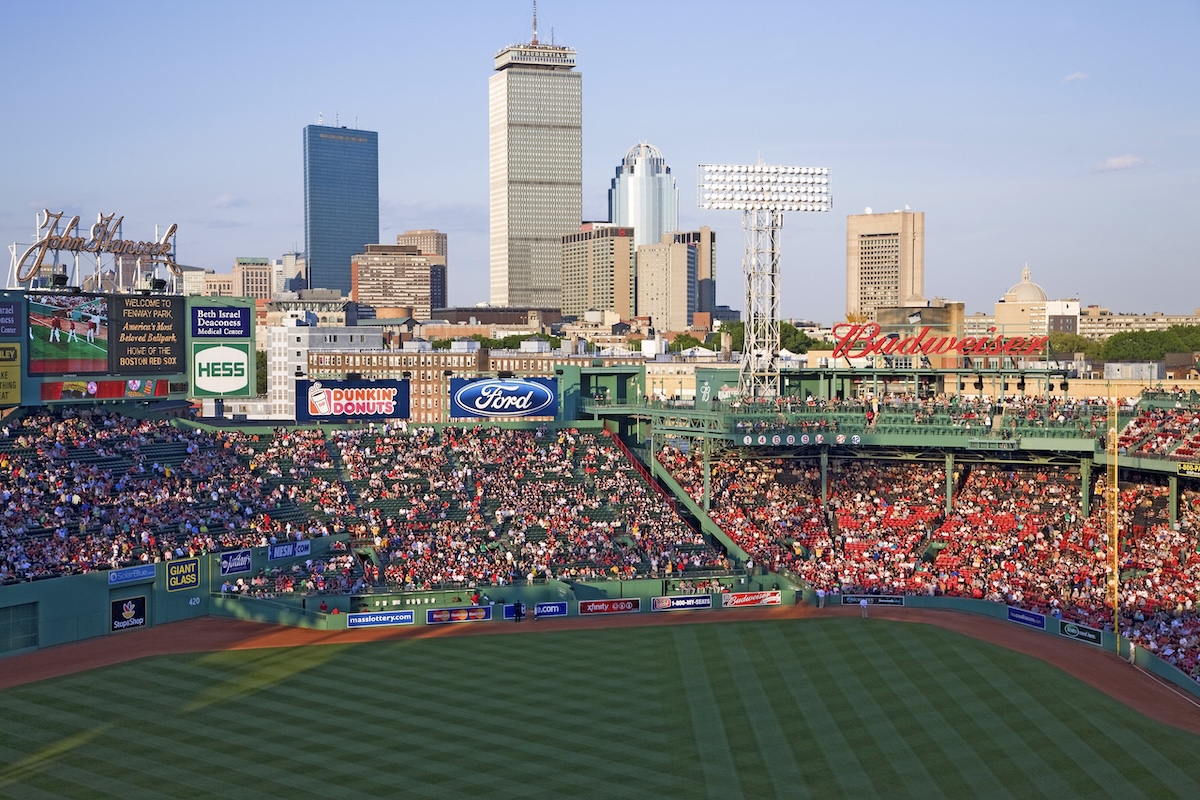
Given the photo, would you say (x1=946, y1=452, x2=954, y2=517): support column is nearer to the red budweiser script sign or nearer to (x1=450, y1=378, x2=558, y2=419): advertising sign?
the red budweiser script sign

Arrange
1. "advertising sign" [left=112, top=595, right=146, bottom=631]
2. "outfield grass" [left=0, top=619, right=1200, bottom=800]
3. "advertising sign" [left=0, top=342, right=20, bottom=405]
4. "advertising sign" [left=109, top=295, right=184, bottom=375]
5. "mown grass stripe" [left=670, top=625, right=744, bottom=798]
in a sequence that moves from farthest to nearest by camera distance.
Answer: "advertising sign" [left=109, top=295, right=184, bottom=375], "advertising sign" [left=0, top=342, right=20, bottom=405], "advertising sign" [left=112, top=595, right=146, bottom=631], "mown grass stripe" [left=670, top=625, right=744, bottom=798], "outfield grass" [left=0, top=619, right=1200, bottom=800]

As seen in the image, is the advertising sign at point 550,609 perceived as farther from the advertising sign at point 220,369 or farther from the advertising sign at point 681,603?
the advertising sign at point 220,369

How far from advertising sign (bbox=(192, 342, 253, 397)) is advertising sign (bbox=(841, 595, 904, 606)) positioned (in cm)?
2673

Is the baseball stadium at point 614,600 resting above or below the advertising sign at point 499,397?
below

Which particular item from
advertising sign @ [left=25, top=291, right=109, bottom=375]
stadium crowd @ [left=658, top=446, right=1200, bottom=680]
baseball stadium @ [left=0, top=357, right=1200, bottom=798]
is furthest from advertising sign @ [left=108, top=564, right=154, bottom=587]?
stadium crowd @ [left=658, top=446, right=1200, bottom=680]

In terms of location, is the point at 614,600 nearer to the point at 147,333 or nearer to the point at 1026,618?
the point at 1026,618

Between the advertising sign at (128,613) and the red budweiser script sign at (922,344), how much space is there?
35336 mm

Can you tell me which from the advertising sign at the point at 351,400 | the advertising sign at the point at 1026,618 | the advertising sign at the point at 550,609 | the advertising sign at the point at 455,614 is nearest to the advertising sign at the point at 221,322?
the advertising sign at the point at 351,400

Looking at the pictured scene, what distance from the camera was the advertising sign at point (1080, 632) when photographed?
41.3 m

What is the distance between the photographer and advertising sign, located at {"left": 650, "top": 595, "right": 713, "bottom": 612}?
47.3 meters

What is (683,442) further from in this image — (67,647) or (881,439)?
(67,647)

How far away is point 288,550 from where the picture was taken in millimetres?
47062

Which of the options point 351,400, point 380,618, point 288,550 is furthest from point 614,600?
point 351,400

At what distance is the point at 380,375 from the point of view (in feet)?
488
